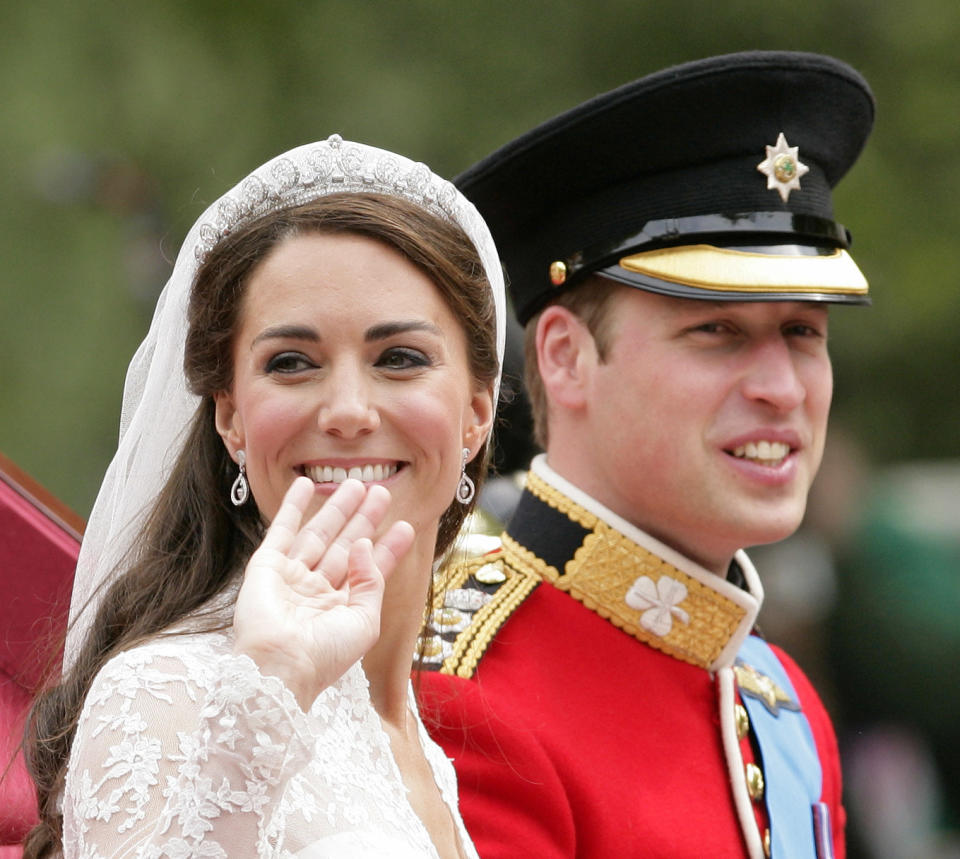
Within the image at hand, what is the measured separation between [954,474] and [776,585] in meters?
1.27

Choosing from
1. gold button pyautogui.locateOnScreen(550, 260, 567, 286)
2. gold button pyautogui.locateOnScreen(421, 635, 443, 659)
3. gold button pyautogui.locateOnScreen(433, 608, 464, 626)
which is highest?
gold button pyautogui.locateOnScreen(550, 260, 567, 286)

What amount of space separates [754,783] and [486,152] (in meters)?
5.40

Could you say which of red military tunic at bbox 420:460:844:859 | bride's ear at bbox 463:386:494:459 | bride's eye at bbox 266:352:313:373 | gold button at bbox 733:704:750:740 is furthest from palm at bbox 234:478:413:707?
gold button at bbox 733:704:750:740

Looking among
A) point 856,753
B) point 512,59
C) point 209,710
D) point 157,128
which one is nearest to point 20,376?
point 157,128

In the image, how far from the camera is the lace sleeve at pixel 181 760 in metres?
1.98

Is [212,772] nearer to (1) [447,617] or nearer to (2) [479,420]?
(2) [479,420]

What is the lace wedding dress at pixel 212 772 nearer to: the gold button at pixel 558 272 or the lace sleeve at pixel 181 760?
the lace sleeve at pixel 181 760

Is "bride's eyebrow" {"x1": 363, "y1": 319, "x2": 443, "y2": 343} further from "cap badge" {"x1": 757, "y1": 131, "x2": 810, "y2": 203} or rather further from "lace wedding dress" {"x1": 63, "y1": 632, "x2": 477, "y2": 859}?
"cap badge" {"x1": 757, "y1": 131, "x2": 810, "y2": 203}

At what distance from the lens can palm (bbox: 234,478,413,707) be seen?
2.03 m

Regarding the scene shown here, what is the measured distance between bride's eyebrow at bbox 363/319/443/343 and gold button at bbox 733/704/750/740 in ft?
3.82

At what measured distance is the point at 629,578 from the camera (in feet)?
10.9

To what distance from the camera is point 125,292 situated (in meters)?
8.05

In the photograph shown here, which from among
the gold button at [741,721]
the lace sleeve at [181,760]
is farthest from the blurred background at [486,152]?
the lace sleeve at [181,760]

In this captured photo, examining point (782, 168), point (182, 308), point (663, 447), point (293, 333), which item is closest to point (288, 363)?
point (293, 333)
